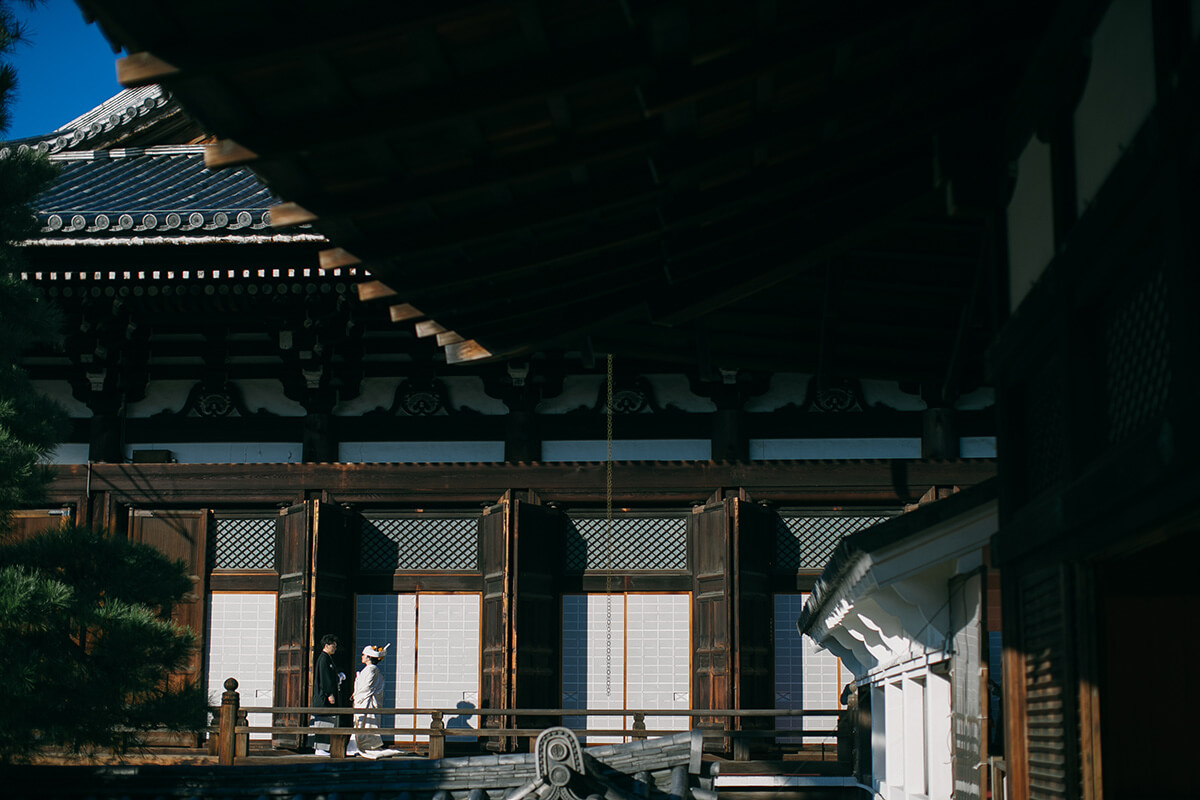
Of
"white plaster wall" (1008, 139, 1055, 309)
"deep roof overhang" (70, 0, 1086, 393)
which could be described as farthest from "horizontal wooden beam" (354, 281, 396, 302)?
"white plaster wall" (1008, 139, 1055, 309)

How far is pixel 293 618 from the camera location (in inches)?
478

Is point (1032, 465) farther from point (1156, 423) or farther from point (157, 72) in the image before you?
point (157, 72)

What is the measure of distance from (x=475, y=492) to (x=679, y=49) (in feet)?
27.7

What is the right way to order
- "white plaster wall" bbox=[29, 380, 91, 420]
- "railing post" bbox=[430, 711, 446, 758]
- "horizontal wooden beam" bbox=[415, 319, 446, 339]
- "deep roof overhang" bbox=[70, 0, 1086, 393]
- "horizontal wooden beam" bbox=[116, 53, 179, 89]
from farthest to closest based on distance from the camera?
"white plaster wall" bbox=[29, 380, 91, 420] → "railing post" bbox=[430, 711, 446, 758] → "horizontal wooden beam" bbox=[415, 319, 446, 339] → "deep roof overhang" bbox=[70, 0, 1086, 393] → "horizontal wooden beam" bbox=[116, 53, 179, 89]

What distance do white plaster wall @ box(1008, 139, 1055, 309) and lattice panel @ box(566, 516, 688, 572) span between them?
6971 mm

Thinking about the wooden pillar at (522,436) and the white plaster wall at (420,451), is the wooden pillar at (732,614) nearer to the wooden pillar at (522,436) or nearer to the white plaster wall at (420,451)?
the wooden pillar at (522,436)

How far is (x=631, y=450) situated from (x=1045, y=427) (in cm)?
751

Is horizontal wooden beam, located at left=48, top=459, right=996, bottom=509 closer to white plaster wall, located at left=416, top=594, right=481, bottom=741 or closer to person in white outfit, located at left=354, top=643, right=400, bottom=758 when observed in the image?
white plaster wall, located at left=416, top=594, right=481, bottom=741

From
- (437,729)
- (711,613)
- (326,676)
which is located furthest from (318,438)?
(711,613)

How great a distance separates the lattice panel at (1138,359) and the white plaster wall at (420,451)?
8785mm

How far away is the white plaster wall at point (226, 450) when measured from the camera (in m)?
13.0

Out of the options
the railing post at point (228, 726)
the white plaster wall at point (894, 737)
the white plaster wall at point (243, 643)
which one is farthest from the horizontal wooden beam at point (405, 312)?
the white plaster wall at point (243, 643)

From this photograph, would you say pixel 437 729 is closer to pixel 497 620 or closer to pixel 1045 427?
pixel 497 620

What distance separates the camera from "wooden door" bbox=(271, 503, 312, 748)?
11984mm
